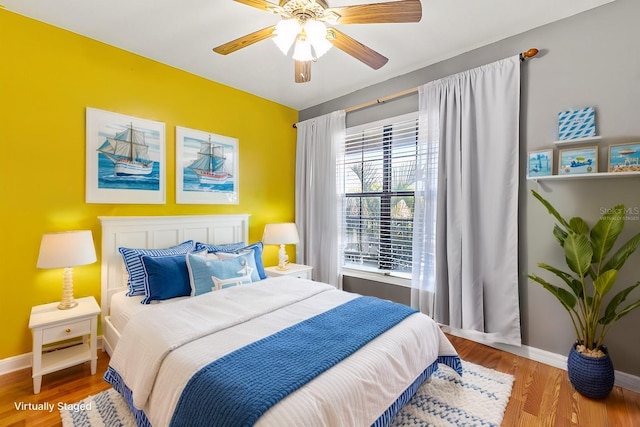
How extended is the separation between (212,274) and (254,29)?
2019 millimetres

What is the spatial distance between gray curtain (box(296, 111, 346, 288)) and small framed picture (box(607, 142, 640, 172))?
2.38m

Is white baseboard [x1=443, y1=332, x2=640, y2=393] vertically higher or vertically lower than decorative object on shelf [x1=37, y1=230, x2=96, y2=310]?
lower

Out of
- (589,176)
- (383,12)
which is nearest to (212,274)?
(383,12)

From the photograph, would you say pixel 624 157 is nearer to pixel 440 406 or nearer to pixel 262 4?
pixel 440 406

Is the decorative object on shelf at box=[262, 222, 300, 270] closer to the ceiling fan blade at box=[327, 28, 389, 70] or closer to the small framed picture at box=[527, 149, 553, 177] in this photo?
the ceiling fan blade at box=[327, 28, 389, 70]

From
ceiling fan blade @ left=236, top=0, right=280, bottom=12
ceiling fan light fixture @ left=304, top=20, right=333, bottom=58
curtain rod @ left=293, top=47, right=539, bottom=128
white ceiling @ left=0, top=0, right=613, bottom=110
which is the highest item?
white ceiling @ left=0, top=0, right=613, bottom=110

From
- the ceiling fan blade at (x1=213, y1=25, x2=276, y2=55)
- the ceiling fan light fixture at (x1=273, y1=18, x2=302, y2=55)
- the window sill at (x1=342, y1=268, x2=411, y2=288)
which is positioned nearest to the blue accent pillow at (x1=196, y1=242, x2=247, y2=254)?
the window sill at (x1=342, y1=268, x2=411, y2=288)

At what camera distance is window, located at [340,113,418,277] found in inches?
125

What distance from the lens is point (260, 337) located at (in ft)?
5.28

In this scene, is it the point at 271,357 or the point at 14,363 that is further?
the point at 14,363

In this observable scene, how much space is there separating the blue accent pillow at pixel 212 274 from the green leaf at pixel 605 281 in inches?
97.7

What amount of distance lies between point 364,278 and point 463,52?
2.53m

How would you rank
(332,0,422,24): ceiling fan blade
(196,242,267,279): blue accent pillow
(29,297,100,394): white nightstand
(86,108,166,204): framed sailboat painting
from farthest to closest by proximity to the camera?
(196,242,267,279): blue accent pillow, (86,108,166,204): framed sailboat painting, (29,297,100,394): white nightstand, (332,0,422,24): ceiling fan blade

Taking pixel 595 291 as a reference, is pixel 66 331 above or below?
below
